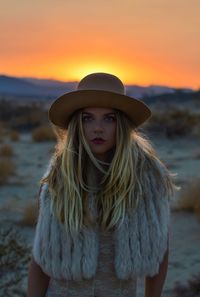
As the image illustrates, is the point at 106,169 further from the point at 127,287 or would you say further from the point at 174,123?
the point at 174,123

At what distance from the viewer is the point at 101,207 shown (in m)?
2.28

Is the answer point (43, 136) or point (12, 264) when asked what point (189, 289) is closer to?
point (12, 264)

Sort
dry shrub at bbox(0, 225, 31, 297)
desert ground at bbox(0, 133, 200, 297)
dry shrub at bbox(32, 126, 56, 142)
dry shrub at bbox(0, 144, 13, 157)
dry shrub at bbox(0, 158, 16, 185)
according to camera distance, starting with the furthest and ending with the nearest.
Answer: dry shrub at bbox(32, 126, 56, 142) < dry shrub at bbox(0, 144, 13, 157) < dry shrub at bbox(0, 158, 16, 185) < desert ground at bbox(0, 133, 200, 297) < dry shrub at bbox(0, 225, 31, 297)

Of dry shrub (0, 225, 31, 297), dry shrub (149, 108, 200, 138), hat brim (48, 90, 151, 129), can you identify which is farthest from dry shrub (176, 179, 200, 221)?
dry shrub (149, 108, 200, 138)

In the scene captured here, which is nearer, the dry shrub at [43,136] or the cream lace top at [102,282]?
the cream lace top at [102,282]

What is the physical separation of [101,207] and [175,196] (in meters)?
7.58

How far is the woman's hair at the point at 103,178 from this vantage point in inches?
87.7

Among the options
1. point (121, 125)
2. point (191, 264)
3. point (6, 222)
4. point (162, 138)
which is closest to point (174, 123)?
point (162, 138)

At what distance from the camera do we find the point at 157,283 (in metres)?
2.35

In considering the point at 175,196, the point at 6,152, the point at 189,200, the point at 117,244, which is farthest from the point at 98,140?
the point at 6,152

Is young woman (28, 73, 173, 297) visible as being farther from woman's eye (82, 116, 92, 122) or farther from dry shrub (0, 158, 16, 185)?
dry shrub (0, 158, 16, 185)

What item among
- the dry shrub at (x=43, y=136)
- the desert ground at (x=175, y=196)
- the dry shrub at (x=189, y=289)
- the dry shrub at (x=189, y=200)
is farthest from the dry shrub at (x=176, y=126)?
the dry shrub at (x=189, y=289)

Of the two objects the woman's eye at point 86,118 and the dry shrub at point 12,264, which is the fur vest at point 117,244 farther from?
the dry shrub at point 12,264

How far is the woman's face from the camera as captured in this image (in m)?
2.29
